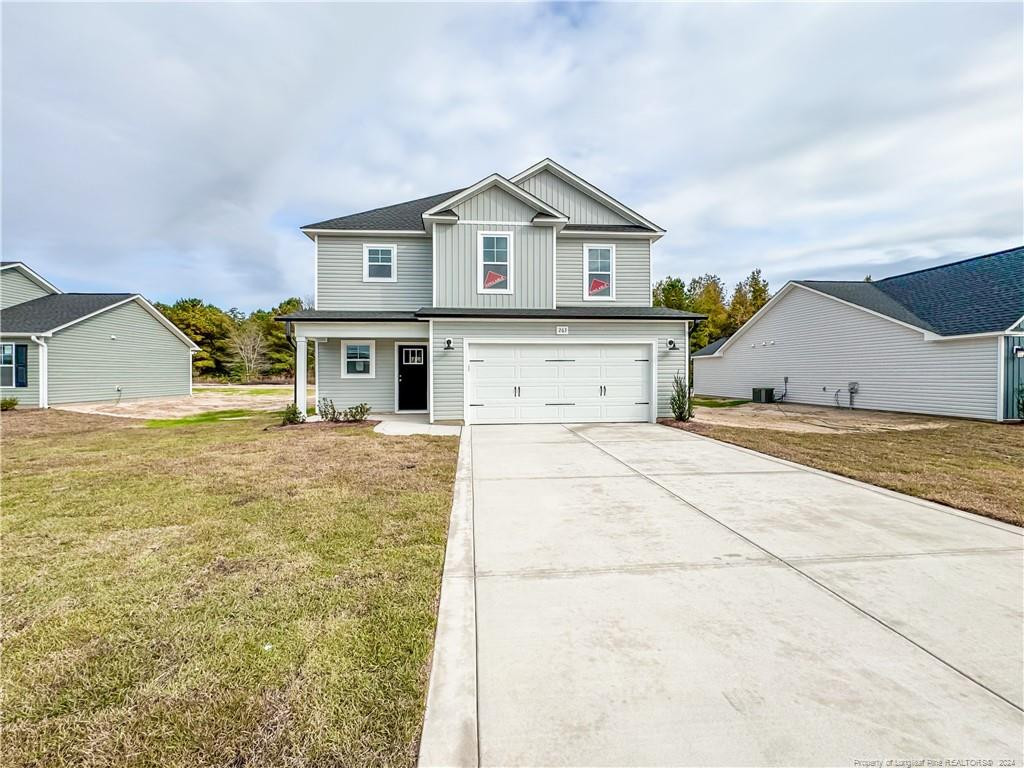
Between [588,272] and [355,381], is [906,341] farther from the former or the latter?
[355,381]

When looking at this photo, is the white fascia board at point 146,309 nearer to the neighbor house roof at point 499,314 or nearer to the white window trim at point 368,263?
the neighbor house roof at point 499,314

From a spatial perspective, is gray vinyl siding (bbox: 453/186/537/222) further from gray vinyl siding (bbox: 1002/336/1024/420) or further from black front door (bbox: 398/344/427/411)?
gray vinyl siding (bbox: 1002/336/1024/420)

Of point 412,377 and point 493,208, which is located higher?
point 493,208

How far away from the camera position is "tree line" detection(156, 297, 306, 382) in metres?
37.7

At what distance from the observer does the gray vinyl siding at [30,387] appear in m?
16.3

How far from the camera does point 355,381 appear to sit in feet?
45.8

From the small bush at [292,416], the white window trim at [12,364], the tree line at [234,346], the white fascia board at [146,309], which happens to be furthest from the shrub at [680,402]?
the tree line at [234,346]

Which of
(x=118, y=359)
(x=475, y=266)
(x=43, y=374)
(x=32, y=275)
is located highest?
(x=32, y=275)

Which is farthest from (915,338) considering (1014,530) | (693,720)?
(693,720)

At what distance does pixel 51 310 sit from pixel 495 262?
→ 19.9 metres

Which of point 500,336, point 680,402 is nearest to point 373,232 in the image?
point 500,336

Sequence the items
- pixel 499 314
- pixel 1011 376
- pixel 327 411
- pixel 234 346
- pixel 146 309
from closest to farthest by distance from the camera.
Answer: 1. pixel 499 314
2. pixel 327 411
3. pixel 1011 376
4. pixel 146 309
5. pixel 234 346

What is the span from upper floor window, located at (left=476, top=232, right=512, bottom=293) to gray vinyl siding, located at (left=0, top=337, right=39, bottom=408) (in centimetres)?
1765

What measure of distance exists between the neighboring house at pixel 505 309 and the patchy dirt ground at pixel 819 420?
2956mm
